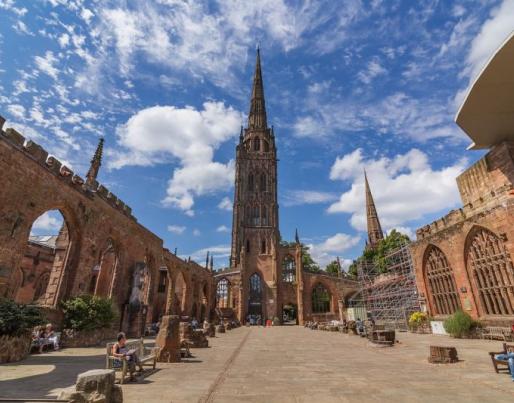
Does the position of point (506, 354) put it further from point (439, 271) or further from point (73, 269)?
point (73, 269)

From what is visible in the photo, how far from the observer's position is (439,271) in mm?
17375

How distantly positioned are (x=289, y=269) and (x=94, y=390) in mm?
46861

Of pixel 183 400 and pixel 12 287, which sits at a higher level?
pixel 12 287

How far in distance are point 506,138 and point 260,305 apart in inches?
1512

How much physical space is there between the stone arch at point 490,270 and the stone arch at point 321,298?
29.7 meters

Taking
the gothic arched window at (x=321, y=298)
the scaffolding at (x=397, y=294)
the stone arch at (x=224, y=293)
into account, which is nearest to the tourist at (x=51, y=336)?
the scaffolding at (x=397, y=294)

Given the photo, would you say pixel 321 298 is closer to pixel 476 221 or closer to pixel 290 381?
pixel 476 221

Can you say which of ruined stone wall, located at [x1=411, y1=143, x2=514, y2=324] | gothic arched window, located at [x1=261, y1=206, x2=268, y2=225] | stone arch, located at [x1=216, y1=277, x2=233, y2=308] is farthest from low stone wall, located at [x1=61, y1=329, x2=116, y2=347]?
gothic arched window, located at [x1=261, y1=206, x2=268, y2=225]

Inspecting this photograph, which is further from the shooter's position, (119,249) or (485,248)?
(119,249)

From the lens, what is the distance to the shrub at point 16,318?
7.28 metres

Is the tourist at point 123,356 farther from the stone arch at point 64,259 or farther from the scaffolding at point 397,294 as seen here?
the scaffolding at point 397,294

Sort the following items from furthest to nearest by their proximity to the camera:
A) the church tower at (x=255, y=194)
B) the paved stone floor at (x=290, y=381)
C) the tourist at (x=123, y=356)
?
the church tower at (x=255, y=194), the tourist at (x=123, y=356), the paved stone floor at (x=290, y=381)

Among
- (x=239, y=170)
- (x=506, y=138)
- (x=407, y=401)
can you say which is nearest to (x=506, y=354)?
(x=407, y=401)

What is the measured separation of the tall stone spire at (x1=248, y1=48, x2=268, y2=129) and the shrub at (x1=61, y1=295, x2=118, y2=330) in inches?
2339
